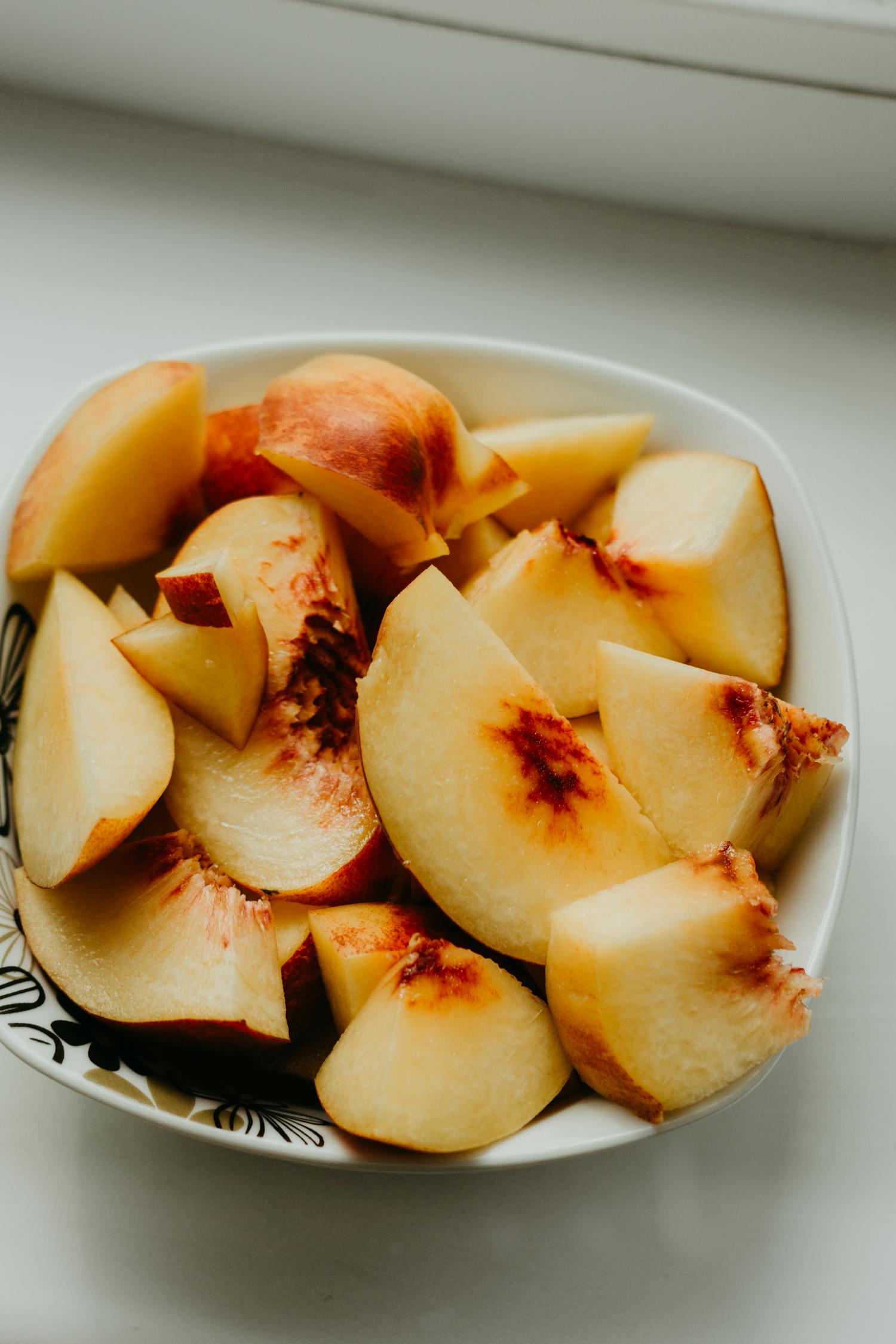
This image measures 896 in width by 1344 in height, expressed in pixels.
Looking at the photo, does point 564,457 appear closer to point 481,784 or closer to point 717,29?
point 481,784

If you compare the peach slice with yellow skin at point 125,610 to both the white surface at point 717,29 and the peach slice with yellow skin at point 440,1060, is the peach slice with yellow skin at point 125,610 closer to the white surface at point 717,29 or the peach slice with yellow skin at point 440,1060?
the peach slice with yellow skin at point 440,1060

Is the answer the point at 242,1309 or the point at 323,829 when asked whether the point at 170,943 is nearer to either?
the point at 323,829

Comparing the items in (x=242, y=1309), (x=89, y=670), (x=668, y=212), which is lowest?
(x=242, y=1309)

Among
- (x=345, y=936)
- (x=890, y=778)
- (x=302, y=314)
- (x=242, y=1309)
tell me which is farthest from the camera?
(x=302, y=314)

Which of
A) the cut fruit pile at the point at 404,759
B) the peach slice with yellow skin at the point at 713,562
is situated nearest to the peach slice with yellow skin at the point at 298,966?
the cut fruit pile at the point at 404,759

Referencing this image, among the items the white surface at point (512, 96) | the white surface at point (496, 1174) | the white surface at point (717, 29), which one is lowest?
the white surface at point (496, 1174)

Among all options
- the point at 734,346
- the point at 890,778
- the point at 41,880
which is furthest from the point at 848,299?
the point at 41,880

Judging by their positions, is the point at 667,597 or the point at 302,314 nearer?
the point at 667,597
